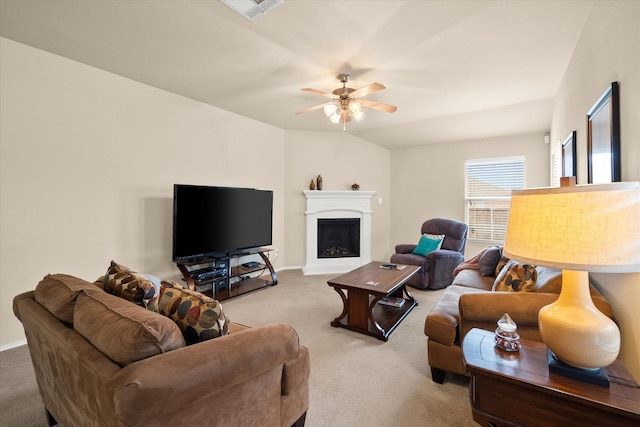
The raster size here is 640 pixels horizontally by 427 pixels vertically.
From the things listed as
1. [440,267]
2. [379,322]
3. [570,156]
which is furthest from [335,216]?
[570,156]

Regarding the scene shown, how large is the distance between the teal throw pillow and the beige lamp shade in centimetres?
369

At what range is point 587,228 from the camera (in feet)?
3.38

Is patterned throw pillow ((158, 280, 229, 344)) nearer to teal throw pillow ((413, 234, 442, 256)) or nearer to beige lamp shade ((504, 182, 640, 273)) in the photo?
beige lamp shade ((504, 182, 640, 273))

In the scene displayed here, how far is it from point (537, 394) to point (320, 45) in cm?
278

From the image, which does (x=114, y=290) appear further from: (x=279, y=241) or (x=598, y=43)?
(x=279, y=241)

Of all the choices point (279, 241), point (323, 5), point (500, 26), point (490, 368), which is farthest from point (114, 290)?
point (279, 241)

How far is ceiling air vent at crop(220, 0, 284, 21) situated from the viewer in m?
2.04

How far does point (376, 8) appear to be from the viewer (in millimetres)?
2131

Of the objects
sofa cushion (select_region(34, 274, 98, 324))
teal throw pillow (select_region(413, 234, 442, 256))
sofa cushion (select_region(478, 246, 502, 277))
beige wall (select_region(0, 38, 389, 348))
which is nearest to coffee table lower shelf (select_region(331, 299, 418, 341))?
sofa cushion (select_region(478, 246, 502, 277))

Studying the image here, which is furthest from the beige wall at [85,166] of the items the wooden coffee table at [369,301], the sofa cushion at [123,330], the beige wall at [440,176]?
the beige wall at [440,176]

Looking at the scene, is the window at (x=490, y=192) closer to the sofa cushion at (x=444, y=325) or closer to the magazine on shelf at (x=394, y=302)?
the magazine on shelf at (x=394, y=302)

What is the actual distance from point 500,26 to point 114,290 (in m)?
3.28

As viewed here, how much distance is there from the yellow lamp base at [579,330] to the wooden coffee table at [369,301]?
1529 mm

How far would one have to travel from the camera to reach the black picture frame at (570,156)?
2.55 metres
